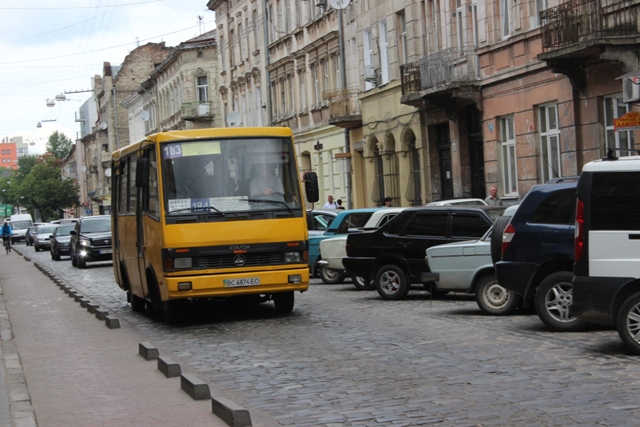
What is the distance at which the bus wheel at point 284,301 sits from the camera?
57.0 feet

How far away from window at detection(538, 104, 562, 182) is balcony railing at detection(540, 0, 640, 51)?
2900mm

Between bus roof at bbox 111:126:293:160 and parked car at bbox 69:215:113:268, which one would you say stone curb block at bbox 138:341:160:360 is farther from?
parked car at bbox 69:215:113:268

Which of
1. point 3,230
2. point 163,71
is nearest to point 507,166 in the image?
point 3,230

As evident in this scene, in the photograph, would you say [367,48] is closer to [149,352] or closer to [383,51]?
[383,51]

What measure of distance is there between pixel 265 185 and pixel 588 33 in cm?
989

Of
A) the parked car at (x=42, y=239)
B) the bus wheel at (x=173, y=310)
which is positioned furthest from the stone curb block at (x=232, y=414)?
the parked car at (x=42, y=239)

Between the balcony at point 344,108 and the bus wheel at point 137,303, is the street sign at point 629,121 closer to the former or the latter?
the bus wheel at point 137,303

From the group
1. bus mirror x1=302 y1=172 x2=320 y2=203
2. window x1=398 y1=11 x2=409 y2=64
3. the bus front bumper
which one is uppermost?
window x1=398 y1=11 x2=409 y2=64

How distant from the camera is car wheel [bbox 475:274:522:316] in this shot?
15.9 m

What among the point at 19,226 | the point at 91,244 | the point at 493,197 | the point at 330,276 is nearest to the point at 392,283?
the point at 330,276

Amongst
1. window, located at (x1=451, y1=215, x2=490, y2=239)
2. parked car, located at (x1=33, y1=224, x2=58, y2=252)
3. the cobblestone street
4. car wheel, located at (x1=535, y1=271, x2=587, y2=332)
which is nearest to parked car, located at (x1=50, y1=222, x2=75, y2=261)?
parked car, located at (x1=33, y1=224, x2=58, y2=252)

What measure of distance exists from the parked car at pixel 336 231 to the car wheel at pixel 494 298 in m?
7.97

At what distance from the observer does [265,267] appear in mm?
16219

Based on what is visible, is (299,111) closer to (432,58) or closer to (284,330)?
(432,58)
